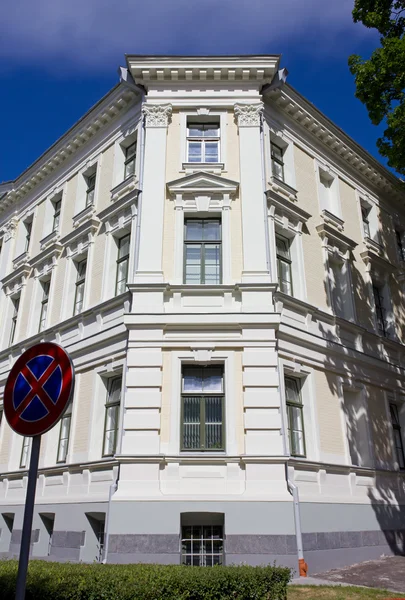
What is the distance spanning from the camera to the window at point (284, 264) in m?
15.8

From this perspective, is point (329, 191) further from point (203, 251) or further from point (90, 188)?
point (90, 188)

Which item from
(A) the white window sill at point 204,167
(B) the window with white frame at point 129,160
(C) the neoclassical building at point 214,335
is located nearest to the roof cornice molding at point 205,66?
(C) the neoclassical building at point 214,335

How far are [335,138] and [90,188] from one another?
31.1 ft

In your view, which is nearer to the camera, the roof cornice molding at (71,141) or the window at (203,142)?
the window at (203,142)

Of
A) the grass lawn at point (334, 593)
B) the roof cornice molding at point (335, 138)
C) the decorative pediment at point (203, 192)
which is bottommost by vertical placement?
the grass lawn at point (334, 593)

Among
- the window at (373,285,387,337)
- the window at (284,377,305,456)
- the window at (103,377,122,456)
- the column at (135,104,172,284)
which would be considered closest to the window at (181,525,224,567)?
the window at (284,377,305,456)

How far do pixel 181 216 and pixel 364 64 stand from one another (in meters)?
6.81

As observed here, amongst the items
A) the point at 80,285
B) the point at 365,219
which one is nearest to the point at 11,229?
the point at 80,285

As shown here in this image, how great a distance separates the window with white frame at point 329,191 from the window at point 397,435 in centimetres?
731

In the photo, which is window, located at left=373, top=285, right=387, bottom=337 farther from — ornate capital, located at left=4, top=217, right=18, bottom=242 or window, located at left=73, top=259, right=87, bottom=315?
ornate capital, located at left=4, top=217, right=18, bottom=242

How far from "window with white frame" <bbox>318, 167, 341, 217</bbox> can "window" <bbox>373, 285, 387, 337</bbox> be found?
11.3 ft

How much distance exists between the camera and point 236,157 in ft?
53.3

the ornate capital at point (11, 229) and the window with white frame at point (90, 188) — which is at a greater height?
the ornate capital at point (11, 229)

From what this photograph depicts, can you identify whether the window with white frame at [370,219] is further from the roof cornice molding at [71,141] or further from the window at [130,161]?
the roof cornice molding at [71,141]
